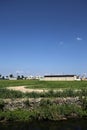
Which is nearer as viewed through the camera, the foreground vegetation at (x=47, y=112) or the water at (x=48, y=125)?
the water at (x=48, y=125)

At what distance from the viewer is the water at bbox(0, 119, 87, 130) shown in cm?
2214

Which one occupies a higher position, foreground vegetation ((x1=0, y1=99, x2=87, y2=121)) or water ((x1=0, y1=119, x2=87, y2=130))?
foreground vegetation ((x1=0, y1=99, x2=87, y2=121))

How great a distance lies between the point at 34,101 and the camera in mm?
26078

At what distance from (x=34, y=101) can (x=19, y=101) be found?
1413 mm

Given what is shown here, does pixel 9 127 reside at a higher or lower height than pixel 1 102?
lower

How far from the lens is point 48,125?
23.1 m

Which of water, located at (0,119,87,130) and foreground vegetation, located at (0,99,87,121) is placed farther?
foreground vegetation, located at (0,99,87,121)

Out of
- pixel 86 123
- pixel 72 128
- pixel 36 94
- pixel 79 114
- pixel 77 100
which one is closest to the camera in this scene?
pixel 72 128

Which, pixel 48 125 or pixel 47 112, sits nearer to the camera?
pixel 48 125

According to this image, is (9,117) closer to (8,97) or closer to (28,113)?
(28,113)

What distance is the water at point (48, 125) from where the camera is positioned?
2214cm

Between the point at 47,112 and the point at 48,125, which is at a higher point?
the point at 47,112

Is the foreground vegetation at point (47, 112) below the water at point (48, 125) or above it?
above

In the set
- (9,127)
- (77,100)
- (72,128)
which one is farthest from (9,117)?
(77,100)
